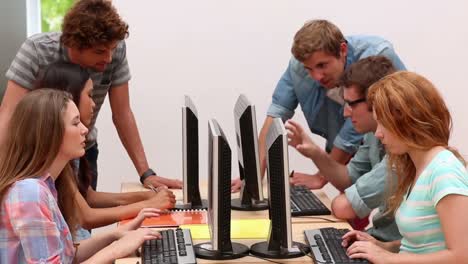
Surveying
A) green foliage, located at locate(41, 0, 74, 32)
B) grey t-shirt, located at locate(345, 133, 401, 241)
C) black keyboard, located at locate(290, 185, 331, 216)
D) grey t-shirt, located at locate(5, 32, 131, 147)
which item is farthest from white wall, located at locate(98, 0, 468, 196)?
grey t-shirt, located at locate(345, 133, 401, 241)

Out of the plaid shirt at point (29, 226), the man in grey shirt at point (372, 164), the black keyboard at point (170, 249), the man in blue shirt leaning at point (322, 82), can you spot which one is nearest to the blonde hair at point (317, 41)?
the man in blue shirt leaning at point (322, 82)

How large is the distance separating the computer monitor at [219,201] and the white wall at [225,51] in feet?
6.58

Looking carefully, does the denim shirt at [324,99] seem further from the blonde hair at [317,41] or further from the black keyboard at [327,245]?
the black keyboard at [327,245]

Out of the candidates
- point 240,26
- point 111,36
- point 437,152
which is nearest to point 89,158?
point 111,36

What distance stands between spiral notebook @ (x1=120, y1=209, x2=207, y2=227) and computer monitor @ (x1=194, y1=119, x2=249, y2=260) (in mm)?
337

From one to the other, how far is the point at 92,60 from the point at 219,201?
1020mm

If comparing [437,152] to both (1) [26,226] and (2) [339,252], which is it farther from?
(1) [26,226]

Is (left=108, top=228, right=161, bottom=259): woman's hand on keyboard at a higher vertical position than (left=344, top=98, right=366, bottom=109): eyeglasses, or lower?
lower

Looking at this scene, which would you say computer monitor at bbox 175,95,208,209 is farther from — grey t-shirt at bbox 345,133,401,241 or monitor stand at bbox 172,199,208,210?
grey t-shirt at bbox 345,133,401,241

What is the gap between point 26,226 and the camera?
1.80 m

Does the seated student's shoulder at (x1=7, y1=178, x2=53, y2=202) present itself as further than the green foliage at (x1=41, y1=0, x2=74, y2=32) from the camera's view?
No

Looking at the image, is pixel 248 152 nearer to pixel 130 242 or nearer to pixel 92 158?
pixel 130 242

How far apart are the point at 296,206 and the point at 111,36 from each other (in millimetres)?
919

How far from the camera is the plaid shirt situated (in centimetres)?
180
